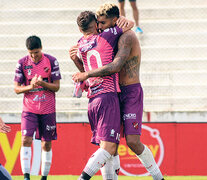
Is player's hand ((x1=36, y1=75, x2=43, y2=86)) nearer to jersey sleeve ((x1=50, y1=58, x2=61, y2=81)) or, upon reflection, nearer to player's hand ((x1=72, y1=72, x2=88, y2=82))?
jersey sleeve ((x1=50, y1=58, x2=61, y2=81))

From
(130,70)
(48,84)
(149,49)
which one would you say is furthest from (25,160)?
(149,49)

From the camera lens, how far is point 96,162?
4754mm

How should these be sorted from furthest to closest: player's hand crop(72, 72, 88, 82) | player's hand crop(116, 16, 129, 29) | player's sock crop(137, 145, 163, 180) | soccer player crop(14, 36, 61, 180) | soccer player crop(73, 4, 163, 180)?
soccer player crop(14, 36, 61, 180) → player's sock crop(137, 145, 163, 180) → player's hand crop(116, 16, 129, 29) → soccer player crop(73, 4, 163, 180) → player's hand crop(72, 72, 88, 82)

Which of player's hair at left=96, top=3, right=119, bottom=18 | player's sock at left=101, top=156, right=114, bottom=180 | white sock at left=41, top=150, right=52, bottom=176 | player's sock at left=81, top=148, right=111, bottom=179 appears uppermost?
player's hair at left=96, top=3, right=119, bottom=18

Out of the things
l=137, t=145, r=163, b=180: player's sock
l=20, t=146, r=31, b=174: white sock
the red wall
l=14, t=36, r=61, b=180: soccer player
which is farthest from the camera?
the red wall

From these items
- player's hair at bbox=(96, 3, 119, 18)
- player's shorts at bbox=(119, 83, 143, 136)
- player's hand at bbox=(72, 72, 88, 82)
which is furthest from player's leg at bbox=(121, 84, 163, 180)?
player's hair at bbox=(96, 3, 119, 18)

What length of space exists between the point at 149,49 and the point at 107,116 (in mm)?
5237

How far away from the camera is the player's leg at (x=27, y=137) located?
6.30m

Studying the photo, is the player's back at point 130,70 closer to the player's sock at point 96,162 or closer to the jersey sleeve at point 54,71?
the player's sock at point 96,162

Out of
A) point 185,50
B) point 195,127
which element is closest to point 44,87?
point 195,127

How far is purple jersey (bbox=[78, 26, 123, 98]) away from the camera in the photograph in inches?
194

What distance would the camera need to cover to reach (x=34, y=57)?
21.5 feet

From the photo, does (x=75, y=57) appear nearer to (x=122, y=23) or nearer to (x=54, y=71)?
(x=122, y=23)

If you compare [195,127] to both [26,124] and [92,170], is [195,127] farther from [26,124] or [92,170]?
[92,170]
